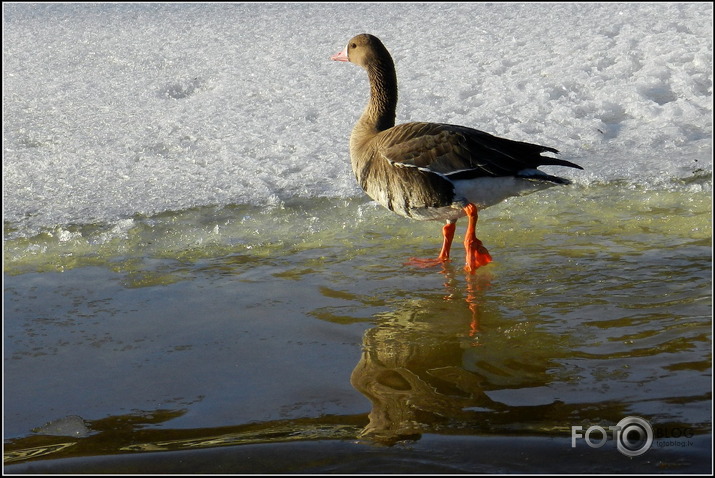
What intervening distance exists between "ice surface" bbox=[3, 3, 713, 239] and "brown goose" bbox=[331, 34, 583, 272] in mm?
998

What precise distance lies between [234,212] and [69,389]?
2839 mm

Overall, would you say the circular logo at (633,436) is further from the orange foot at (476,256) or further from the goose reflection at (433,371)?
the orange foot at (476,256)

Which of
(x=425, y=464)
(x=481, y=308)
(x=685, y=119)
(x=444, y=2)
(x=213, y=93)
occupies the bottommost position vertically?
(x=425, y=464)

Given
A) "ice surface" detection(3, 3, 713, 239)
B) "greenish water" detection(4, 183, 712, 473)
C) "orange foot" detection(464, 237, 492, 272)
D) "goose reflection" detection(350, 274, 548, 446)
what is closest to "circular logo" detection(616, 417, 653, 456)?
"greenish water" detection(4, 183, 712, 473)

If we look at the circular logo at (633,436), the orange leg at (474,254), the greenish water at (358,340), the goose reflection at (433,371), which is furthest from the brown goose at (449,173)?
the circular logo at (633,436)

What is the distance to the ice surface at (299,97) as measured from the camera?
23.3 ft

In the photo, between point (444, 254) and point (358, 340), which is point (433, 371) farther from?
point (444, 254)

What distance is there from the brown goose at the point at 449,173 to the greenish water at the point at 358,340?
0.93 feet

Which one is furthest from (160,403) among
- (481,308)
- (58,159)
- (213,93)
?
(213,93)

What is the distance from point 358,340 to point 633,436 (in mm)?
1575

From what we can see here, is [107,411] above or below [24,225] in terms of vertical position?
below

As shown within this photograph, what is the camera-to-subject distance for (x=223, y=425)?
357 centimetres

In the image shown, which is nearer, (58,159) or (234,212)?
(234,212)

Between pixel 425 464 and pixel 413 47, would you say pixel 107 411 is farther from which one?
pixel 413 47
